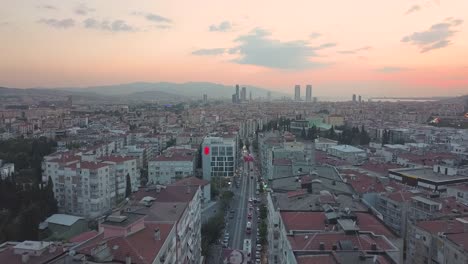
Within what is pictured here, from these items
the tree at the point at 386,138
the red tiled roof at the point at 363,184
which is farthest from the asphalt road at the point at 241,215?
the tree at the point at 386,138

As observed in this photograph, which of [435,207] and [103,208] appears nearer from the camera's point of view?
[435,207]

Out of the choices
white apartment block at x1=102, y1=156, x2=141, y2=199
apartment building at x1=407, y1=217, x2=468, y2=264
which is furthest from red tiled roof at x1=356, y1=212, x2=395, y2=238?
white apartment block at x1=102, y1=156, x2=141, y2=199

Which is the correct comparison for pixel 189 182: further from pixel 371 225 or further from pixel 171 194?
pixel 371 225

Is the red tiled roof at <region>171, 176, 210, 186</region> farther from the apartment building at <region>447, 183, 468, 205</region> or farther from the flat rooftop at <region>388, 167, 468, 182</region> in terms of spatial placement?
the apartment building at <region>447, 183, 468, 205</region>

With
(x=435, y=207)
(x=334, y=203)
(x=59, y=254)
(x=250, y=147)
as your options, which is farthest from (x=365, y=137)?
(x=59, y=254)

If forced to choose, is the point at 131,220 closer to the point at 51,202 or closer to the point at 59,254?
the point at 59,254

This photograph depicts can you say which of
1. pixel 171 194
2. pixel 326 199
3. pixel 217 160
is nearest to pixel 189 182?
pixel 171 194
